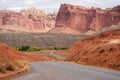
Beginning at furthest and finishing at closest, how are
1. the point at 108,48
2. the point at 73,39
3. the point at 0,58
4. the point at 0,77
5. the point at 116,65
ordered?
the point at 73,39 < the point at 108,48 < the point at 0,58 < the point at 116,65 < the point at 0,77

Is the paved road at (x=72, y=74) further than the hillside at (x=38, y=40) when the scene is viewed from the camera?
No

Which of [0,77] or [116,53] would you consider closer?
[0,77]

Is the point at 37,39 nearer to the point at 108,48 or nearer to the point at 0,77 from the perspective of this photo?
the point at 108,48

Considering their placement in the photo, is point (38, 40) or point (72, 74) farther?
point (38, 40)

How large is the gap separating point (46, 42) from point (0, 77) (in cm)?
15749

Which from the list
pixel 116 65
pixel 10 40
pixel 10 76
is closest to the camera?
pixel 10 76

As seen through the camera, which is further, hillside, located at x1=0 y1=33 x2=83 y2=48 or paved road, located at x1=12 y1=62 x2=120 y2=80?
hillside, located at x1=0 y1=33 x2=83 y2=48

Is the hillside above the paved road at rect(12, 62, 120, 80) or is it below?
below

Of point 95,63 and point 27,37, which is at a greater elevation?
point 95,63

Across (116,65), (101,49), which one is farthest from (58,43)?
(116,65)

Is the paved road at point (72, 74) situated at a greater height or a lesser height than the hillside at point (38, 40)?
greater

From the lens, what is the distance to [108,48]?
155ft

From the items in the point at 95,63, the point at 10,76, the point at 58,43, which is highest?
the point at 10,76

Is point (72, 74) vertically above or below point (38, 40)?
above
